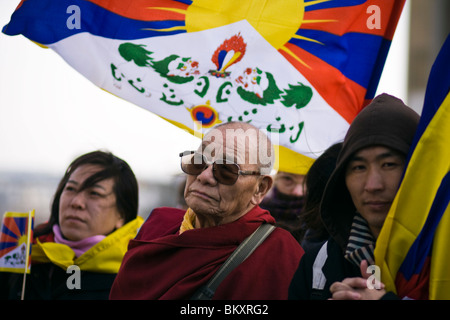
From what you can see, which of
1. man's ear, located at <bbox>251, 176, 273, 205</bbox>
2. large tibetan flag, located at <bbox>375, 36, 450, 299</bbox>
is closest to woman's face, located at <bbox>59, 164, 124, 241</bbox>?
man's ear, located at <bbox>251, 176, 273, 205</bbox>

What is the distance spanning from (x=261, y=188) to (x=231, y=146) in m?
0.29

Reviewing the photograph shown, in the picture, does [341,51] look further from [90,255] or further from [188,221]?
[90,255]

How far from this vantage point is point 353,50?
139 inches

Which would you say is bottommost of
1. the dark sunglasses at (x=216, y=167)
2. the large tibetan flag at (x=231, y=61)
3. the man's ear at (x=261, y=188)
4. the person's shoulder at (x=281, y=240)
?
the person's shoulder at (x=281, y=240)

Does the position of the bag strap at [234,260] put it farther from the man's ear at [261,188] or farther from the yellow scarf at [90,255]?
the yellow scarf at [90,255]

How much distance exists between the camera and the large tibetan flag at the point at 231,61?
354cm

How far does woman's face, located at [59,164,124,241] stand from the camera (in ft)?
13.1

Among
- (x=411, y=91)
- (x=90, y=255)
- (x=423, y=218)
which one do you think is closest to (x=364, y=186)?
(x=423, y=218)

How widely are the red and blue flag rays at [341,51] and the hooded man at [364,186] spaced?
82 cm

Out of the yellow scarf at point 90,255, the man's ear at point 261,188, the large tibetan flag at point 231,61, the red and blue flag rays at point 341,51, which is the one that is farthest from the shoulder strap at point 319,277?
the yellow scarf at point 90,255

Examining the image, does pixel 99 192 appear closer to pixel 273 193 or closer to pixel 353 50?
pixel 273 193

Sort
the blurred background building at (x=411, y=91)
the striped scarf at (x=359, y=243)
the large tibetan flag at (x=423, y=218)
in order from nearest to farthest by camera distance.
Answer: the large tibetan flag at (x=423, y=218), the striped scarf at (x=359, y=243), the blurred background building at (x=411, y=91)

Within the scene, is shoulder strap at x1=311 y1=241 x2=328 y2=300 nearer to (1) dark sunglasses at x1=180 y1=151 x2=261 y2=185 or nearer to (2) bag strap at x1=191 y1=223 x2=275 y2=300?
(2) bag strap at x1=191 y1=223 x2=275 y2=300
